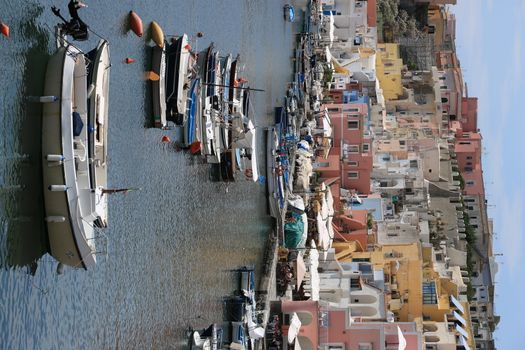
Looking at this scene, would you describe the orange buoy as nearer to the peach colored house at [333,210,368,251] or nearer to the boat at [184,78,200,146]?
the boat at [184,78,200,146]

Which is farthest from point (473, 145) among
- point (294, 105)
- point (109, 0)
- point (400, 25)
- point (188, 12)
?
point (109, 0)

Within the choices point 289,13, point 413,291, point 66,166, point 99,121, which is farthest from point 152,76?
point 289,13

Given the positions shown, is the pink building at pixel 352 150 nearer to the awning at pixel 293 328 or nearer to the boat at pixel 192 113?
the awning at pixel 293 328

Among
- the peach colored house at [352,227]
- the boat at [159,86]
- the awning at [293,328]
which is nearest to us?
the boat at [159,86]

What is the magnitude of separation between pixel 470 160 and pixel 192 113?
4970 centimetres

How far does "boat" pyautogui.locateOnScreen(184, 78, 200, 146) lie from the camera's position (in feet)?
84.3

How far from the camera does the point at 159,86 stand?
75.8 ft

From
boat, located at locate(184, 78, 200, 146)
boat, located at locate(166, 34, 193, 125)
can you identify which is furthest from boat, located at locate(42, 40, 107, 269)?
boat, located at locate(184, 78, 200, 146)

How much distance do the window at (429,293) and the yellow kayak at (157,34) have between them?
27038 millimetres

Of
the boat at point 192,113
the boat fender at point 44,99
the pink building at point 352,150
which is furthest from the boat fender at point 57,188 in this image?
the pink building at point 352,150

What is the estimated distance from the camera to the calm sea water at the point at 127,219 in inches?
592

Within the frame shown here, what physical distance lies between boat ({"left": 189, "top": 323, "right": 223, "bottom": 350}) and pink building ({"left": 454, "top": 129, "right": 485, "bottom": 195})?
48160mm

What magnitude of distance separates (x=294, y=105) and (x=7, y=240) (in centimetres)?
3336

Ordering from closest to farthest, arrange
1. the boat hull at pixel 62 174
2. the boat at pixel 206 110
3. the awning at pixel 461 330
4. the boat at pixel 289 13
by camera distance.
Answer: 1. the boat hull at pixel 62 174
2. the boat at pixel 206 110
3. the awning at pixel 461 330
4. the boat at pixel 289 13
